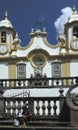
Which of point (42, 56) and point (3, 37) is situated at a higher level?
point (3, 37)

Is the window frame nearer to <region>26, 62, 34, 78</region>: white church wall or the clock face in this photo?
<region>26, 62, 34, 78</region>: white church wall

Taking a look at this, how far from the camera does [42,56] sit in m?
42.1

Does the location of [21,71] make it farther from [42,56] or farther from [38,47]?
[38,47]

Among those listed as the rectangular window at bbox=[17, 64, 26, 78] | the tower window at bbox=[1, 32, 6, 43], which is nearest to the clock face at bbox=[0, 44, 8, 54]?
the tower window at bbox=[1, 32, 6, 43]

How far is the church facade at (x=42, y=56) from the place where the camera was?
4134 centimetres

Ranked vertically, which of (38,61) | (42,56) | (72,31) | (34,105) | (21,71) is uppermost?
(72,31)

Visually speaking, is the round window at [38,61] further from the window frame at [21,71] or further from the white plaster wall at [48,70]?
the window frame at [21,71]

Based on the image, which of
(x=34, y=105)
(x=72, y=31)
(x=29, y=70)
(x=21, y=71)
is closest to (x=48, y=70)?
(x=29, y=70)

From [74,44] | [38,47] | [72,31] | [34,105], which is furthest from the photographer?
[72,31]

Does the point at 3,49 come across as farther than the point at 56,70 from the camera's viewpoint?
Yes

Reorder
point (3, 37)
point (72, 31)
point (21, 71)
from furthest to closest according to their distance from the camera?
point (3, 37) < point (72, 31) < point (21, 71)

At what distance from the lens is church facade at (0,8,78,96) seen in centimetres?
4134

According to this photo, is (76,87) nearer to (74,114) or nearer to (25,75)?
(74,114)

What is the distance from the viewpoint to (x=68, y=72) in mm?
40969
